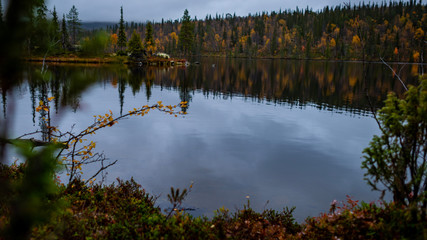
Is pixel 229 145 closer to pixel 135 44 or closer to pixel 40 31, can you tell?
pixel 40 31

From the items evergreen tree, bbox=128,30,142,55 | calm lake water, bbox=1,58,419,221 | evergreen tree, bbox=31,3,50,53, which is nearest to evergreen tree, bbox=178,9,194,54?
evergreen tree, bbox=128,30,142,55

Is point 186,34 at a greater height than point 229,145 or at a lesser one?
greater

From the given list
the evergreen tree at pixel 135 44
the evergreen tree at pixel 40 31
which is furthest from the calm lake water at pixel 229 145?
the evergreen tree at pixel 135 44

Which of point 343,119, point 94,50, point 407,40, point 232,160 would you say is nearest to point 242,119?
point 343,119

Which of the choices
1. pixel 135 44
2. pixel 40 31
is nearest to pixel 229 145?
pixel 40 31

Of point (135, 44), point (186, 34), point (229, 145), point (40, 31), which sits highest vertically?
point (186, 34)

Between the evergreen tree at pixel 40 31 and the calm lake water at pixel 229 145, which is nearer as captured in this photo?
the evergreen tree at pixel 40 31

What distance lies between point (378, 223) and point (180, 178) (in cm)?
883

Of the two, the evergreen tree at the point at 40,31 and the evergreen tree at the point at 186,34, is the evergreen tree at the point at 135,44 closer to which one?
the evergreen tree at the point at 186,34

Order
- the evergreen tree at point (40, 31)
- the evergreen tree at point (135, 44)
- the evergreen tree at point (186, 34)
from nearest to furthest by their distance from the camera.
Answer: the evergreen tree at point (40, 31)
the evergreen tree at point (135, 44)
the evergreen tree at point (186, 34)

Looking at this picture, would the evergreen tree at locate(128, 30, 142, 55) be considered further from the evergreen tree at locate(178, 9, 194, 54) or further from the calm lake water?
the calm lake water

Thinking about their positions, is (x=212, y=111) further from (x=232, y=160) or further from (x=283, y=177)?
(x=283, y=177)

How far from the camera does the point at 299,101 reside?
36875mm

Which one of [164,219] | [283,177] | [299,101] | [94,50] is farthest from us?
[299,101]
